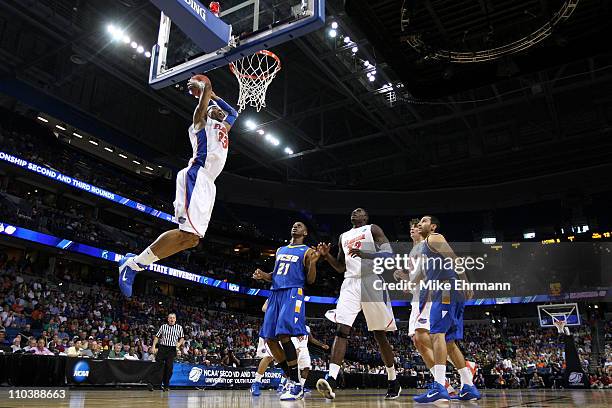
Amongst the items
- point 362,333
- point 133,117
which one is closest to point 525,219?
point 362,333

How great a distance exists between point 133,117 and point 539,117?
20.3 metres

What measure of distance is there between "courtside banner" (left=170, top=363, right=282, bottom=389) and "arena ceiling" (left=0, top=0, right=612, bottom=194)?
8.69 meters

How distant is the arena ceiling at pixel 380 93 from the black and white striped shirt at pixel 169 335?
6.96 metres

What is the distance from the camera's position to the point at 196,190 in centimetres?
457

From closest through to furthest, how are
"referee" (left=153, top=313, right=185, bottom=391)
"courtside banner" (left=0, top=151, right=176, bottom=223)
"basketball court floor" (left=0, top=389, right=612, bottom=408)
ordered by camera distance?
"basketball court floor" (left=0, top=389, right=612, bottom=408)
"referee" (left=153, top=313, right=185, bottom=391)
"courtside banner" (left=0, top=151, right=176, bottom=223)

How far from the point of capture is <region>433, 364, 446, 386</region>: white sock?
4.98 meters

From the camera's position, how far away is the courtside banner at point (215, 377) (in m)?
12.7

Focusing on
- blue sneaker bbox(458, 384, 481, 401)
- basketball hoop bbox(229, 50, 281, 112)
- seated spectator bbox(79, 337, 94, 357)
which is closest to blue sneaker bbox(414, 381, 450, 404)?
blue sneaker bbox(458, 384, 481, 401)

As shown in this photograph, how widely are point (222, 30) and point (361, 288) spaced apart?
3.79 m

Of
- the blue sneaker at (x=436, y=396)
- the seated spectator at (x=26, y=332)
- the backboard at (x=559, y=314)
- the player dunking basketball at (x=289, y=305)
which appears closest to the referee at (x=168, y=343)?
the player dunking basketball at (x=289, y=305)

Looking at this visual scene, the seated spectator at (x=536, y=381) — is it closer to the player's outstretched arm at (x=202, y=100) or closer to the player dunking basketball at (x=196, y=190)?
the player dunking basketball at (x=196, y=190)

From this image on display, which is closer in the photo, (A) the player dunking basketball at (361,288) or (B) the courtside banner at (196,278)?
(A) the player dunking basketball at (361,288)

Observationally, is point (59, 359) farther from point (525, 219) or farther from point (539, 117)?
point (525, 219)

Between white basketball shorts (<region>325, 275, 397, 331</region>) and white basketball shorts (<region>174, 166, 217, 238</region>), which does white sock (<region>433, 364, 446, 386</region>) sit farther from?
white basketball shorts (<region>174, 166, 217, 238</region>)
